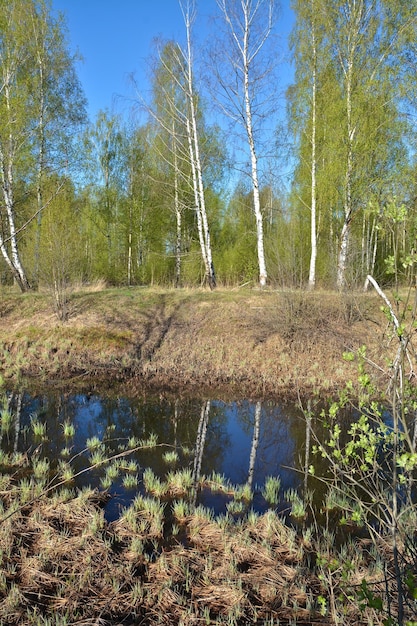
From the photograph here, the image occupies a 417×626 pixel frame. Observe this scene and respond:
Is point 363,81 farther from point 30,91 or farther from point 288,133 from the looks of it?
point 30,91

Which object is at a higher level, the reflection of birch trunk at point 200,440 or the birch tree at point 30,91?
the birch tree at point 30,91

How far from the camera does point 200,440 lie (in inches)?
276

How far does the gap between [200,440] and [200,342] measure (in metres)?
4.90

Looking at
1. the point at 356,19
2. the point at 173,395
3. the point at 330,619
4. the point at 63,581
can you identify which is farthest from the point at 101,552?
the point at 356,19

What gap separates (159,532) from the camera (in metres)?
4.27

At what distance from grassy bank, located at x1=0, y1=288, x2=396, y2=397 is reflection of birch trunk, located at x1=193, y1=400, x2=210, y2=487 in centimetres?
131

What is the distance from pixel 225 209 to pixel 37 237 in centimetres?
1034

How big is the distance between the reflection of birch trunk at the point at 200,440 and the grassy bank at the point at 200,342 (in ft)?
4.29

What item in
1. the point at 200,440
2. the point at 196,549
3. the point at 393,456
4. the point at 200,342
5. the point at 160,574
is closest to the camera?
the point at 393,456

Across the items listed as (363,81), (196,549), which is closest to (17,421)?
(196,549)

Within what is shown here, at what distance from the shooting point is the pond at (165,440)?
5.35 meters

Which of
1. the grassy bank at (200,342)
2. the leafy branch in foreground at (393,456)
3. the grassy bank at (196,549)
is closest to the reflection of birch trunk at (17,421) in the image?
the grassy bank at (196,549)

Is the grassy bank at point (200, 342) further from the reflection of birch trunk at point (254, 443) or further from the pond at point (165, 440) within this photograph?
the pond at point (165, 440)

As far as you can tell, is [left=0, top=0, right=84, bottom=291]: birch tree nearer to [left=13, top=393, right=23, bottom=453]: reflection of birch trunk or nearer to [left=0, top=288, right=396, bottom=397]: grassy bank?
[left=0, top=288, right=396, bottom=397]: grassy bank
